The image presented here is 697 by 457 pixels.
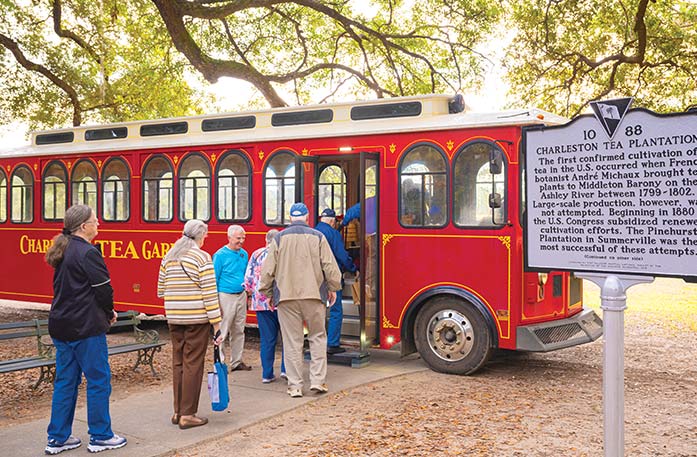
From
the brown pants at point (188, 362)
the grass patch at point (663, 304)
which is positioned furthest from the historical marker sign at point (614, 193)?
the grass patch at point (663, 304)

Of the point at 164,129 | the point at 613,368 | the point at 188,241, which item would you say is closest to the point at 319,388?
the point at 188,241

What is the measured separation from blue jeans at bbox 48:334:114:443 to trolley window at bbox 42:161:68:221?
779 centimetres

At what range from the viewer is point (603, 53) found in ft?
62.1

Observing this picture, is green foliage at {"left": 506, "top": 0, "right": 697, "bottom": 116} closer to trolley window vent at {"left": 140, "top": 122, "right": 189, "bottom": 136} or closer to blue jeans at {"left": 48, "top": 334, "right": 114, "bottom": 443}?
trolley window vent at {"left": 140, "top": 122, "right": 189, "bottom": 136}

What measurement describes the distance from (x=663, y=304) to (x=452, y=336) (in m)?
9.58

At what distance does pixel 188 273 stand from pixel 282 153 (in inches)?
174

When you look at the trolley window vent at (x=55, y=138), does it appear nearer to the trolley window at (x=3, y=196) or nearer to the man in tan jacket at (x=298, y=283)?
the trolley window at (x=3, y=196)

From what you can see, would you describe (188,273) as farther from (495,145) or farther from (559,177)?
(495,145)

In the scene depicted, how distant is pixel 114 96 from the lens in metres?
23.5

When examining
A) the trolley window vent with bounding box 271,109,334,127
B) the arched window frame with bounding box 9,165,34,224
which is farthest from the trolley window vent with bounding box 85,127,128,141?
the trolley window vent with bounding box 271,109,334,127

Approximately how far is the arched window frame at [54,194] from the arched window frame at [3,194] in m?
1.09

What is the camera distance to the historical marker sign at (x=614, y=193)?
4496 millimetres

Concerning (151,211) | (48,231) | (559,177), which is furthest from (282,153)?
(559,177)

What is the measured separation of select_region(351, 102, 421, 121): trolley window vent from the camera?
9742 mm
